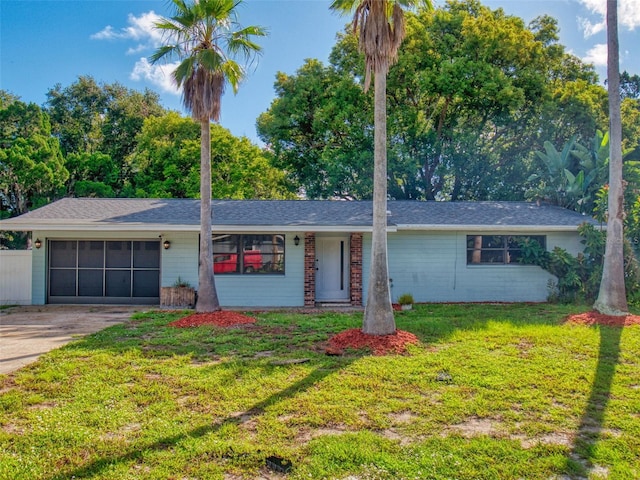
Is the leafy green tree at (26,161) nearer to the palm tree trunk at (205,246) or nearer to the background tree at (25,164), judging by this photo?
the background tree at (25,164)

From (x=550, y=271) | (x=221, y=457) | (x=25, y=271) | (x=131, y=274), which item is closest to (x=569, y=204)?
(x=550, y=271)

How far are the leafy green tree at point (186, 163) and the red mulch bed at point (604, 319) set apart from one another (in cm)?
1645

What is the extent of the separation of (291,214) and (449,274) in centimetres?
509

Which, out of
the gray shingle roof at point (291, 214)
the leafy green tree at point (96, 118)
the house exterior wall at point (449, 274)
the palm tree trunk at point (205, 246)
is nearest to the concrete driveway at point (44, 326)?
the palm tree trunk at point (205, 246)

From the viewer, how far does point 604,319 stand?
377 inches

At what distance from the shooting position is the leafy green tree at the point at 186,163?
24125mm

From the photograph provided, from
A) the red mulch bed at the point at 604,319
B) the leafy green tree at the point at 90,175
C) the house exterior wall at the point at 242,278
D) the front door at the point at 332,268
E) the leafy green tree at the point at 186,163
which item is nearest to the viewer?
the red mulch bed at the point at 604,319

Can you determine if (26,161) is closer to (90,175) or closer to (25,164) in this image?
(25,164)

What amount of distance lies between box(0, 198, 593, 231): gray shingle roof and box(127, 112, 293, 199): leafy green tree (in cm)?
918

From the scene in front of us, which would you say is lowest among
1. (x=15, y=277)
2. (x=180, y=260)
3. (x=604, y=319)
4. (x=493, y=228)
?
(x=604, y=319)

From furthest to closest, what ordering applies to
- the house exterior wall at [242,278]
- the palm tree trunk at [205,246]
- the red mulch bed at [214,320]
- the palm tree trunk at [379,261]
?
the house exterior wall at [242,278], the palm tree trunk at [205,246], the red mulch bed at [214,320], the palm tree trunk at [379,261]

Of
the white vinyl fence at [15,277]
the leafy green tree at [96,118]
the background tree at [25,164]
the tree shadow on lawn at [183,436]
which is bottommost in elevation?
the tree shadow on lawn at [183,436]

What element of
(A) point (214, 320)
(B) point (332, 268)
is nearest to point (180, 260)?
(A) point (214, 320)

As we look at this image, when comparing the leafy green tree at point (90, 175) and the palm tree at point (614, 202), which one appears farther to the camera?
the leafy green tree at point (90, 175)
